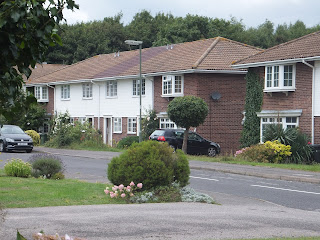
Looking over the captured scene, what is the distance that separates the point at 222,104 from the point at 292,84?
24.6 ft

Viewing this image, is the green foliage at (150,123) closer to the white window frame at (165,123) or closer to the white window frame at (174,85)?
the white window frame at (165,123)

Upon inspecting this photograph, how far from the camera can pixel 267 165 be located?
2409 centimetres

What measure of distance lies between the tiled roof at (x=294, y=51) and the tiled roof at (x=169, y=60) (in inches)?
166

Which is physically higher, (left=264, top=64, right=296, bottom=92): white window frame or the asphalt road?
(left=264, top=64, right=296, bottom=92): white window frame

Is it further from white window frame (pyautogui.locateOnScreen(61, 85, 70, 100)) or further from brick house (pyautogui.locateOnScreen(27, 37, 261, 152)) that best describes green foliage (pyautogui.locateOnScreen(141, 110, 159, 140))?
white window frame (pyautogui.locateOnScreen(61, 85, 70, 100))

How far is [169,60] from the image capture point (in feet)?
128

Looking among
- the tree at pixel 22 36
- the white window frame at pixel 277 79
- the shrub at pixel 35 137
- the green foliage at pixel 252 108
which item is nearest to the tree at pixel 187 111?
the green foliage at pixel 252 108

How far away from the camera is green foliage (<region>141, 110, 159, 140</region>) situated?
36781 mm

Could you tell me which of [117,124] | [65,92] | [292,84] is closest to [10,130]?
[117,124]

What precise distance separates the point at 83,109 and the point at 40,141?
458 centimetres

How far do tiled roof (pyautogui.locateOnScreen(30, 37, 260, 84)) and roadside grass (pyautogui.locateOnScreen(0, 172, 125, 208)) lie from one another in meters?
21.2

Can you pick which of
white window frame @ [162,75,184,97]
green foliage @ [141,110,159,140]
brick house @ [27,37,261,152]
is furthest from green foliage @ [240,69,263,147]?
green foliage @ [141,110,159,140]

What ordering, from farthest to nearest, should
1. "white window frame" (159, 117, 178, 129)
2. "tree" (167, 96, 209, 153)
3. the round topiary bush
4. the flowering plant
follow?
"white window frame" (159, 117, 178, 129) → "tree" (167, 96, 209, 153) → the round topiary bush → the flowering plant

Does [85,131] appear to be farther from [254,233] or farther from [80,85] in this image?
[254,233]
